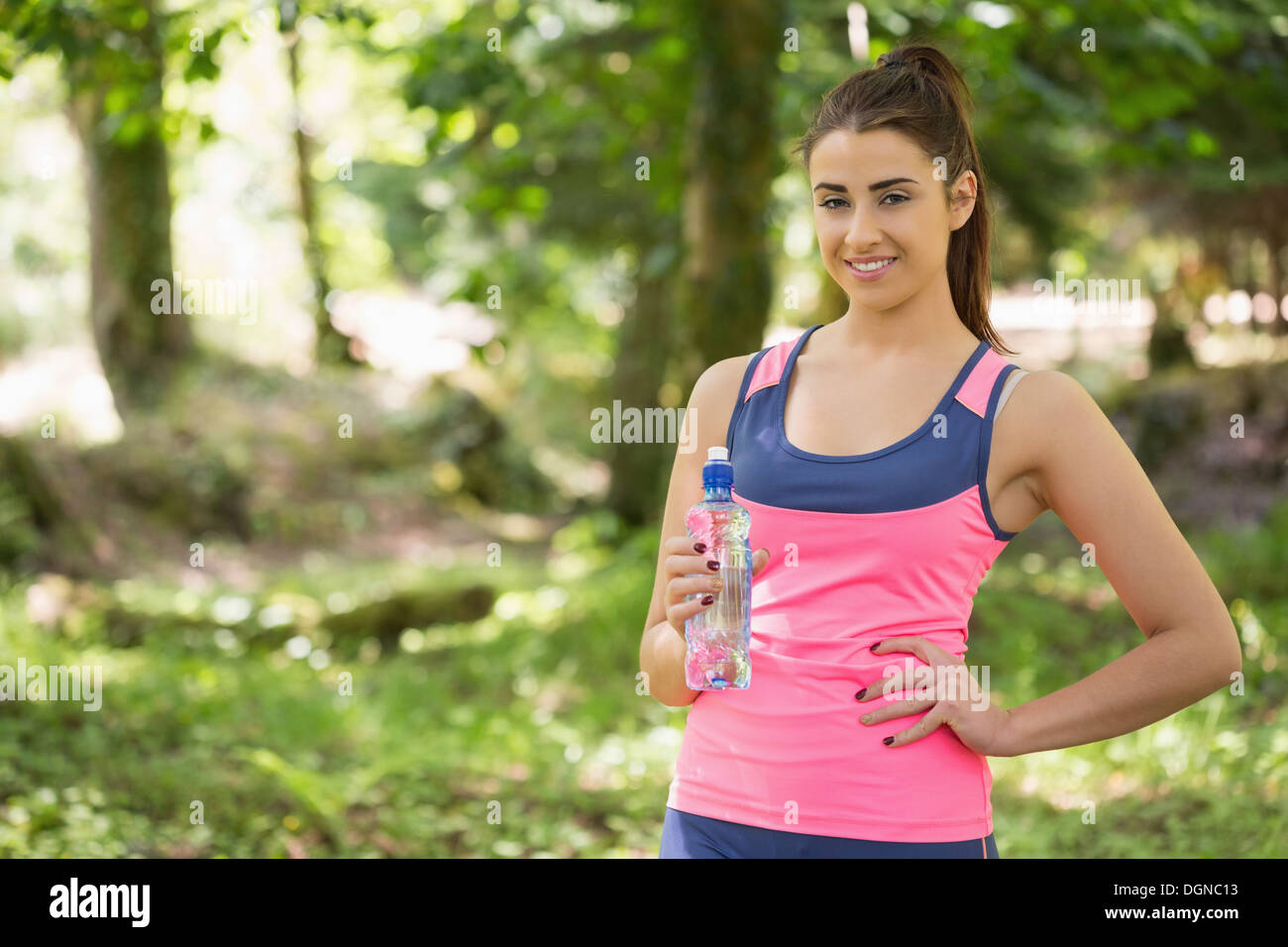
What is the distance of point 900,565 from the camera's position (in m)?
1.94

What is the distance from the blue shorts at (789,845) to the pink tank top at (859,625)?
0.05 ft

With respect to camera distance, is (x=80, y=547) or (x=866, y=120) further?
(x=80, y=547)

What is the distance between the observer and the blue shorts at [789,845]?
1934mm

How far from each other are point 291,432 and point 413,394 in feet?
9.51

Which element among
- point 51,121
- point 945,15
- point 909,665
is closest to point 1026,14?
point 945,15

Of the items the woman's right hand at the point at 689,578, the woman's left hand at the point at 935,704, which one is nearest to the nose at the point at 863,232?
the woman's right hand at the point at 689,578

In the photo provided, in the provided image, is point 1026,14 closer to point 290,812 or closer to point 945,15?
point 945,15

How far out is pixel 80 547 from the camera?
1033 cm

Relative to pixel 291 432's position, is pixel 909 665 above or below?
below

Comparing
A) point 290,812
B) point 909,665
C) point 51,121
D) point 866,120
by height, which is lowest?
point 290,812
